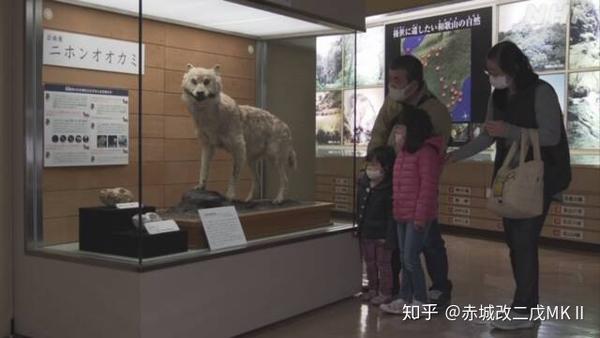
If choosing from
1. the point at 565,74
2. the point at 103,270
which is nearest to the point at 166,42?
the point at 103,270

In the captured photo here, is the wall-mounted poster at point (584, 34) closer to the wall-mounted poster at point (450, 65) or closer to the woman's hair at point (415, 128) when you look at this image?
A: the wall-mounted poster at point (450, 65)

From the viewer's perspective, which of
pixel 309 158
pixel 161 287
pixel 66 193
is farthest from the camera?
pixel 309 158

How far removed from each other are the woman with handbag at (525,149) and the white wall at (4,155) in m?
2.61

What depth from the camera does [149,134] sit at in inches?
139

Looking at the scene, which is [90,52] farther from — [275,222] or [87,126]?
[275,222]

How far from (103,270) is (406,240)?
179 cm

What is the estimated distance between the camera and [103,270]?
3.00m

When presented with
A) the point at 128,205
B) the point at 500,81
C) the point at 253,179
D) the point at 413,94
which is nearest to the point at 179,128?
the point at 128,205

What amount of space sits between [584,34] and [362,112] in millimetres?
2655

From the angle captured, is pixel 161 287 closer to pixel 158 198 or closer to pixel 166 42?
pixel 158 198

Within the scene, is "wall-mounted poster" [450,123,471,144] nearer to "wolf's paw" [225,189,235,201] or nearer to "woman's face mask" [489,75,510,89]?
"woman's face mask" [489,75,510,89]

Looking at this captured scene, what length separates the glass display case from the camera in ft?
10.7

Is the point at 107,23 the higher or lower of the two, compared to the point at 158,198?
higher

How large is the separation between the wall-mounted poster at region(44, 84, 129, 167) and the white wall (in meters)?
0.20
